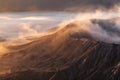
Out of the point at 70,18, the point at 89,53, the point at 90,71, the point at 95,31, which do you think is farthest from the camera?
the point at 70,18

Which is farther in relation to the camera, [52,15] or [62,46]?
[52,15]

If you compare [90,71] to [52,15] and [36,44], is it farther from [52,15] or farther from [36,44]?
[52,15]

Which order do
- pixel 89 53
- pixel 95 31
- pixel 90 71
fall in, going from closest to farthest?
pixel 90 71 → pixel 89 53 → pixel 95 31

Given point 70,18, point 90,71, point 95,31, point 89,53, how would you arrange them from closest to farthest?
point 90,71
point 89,53
point 95,31
point 70,18

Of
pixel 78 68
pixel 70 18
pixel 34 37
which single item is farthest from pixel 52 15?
pixel 78 68

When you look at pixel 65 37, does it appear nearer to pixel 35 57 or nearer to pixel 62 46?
pixel 62 46

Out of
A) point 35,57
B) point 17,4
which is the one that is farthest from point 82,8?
point 35,57
